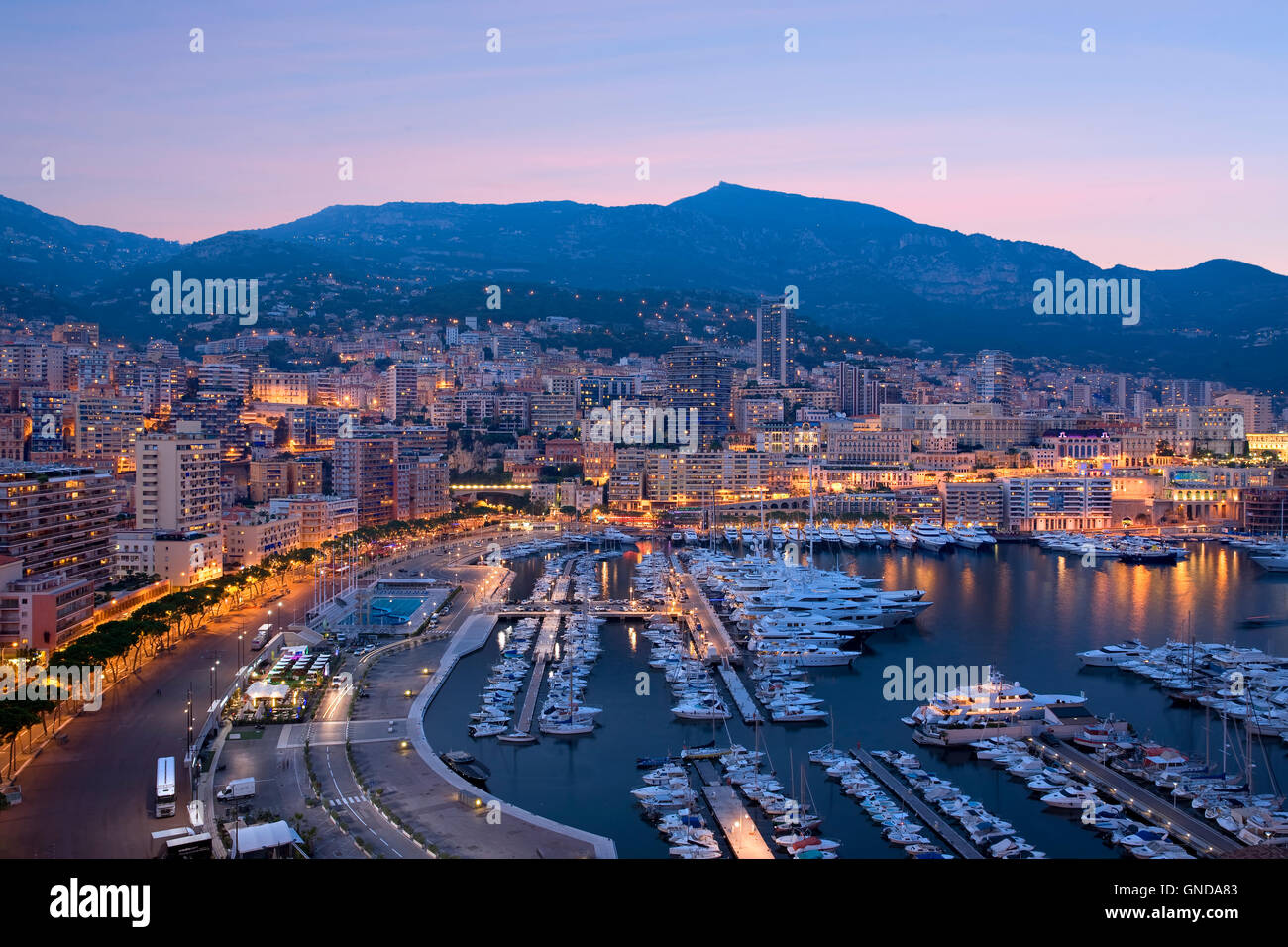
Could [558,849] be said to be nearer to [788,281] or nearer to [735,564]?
[735,564]

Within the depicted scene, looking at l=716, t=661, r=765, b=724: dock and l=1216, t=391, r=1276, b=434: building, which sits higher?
l=1216, t=391, r=1276, b=434: building

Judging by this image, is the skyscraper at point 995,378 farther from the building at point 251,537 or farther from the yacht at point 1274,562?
the building at point 251,537

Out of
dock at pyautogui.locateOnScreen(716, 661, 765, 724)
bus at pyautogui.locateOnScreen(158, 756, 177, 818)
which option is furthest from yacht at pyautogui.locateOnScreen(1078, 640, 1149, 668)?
bus at pyautogui.locateOnScreen(158, 756, 177, 818)

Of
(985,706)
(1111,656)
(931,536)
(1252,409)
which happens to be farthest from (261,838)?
(1252,409)

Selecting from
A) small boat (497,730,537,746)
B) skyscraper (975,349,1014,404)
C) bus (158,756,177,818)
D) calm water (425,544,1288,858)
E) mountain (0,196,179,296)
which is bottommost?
calm water (425,544,1288,858)

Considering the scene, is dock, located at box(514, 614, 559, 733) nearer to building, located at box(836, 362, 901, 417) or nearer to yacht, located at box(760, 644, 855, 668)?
yacht, located at box(760, 644, 855, 668)
